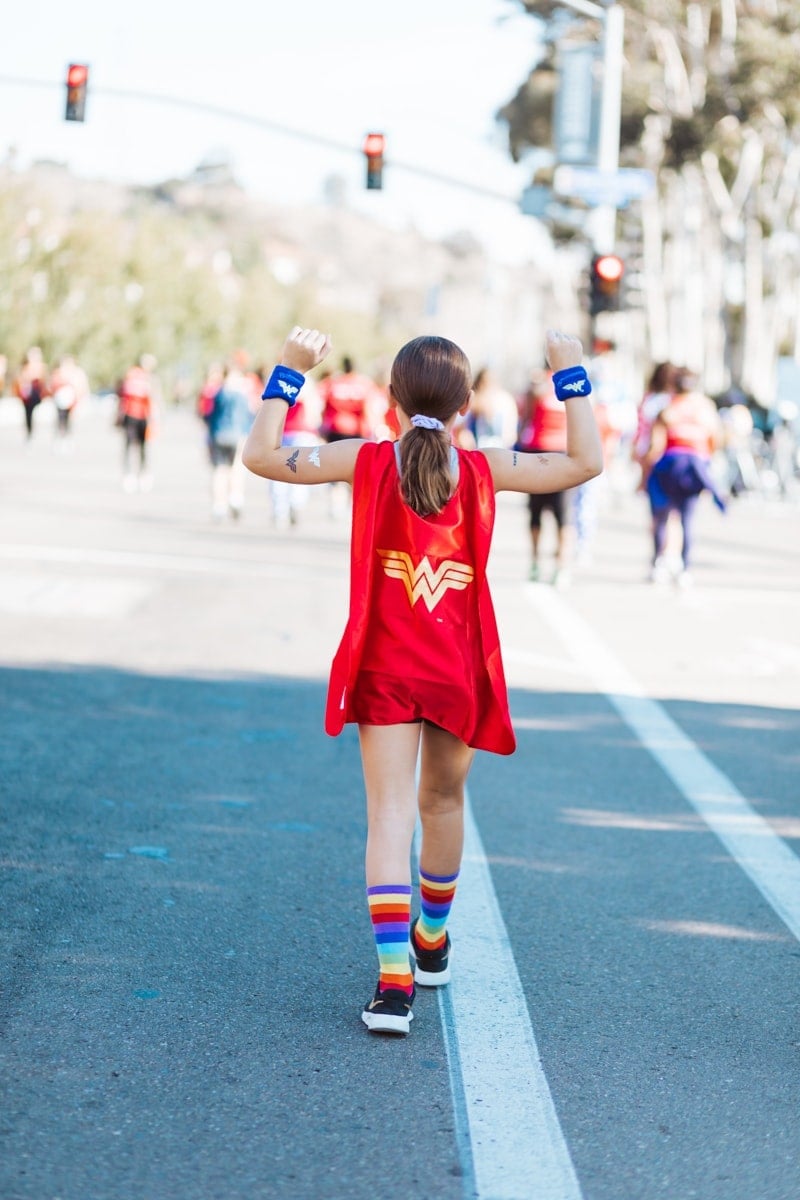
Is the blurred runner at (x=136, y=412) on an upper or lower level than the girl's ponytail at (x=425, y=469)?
upper

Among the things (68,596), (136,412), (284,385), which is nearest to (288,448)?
(284,385)

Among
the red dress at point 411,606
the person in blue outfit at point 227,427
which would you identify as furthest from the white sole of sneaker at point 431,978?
the person in blue outfit at point 227,427

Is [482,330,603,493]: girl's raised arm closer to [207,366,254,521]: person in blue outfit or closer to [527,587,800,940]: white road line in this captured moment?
[527,587,800,940]: white road line

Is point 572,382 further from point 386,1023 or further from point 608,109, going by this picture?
point 608,109

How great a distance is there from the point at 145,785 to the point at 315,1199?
368 cm

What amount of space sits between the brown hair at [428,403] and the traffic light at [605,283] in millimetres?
19350

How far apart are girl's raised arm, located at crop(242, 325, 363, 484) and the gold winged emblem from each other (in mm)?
221

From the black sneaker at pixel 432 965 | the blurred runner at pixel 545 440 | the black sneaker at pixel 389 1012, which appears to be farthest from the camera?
the blurred runner at pixel 545 440

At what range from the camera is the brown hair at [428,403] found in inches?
164

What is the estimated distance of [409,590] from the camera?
4270 mm

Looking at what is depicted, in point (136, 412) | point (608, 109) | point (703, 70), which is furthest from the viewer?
point (703, 70)

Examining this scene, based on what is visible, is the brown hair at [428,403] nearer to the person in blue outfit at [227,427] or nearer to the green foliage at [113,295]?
the person in blue outfit at [227,427]

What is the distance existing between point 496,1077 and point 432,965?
0.65 metres

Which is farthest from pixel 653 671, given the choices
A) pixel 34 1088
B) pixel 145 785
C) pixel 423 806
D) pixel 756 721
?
pixel 34 1088
